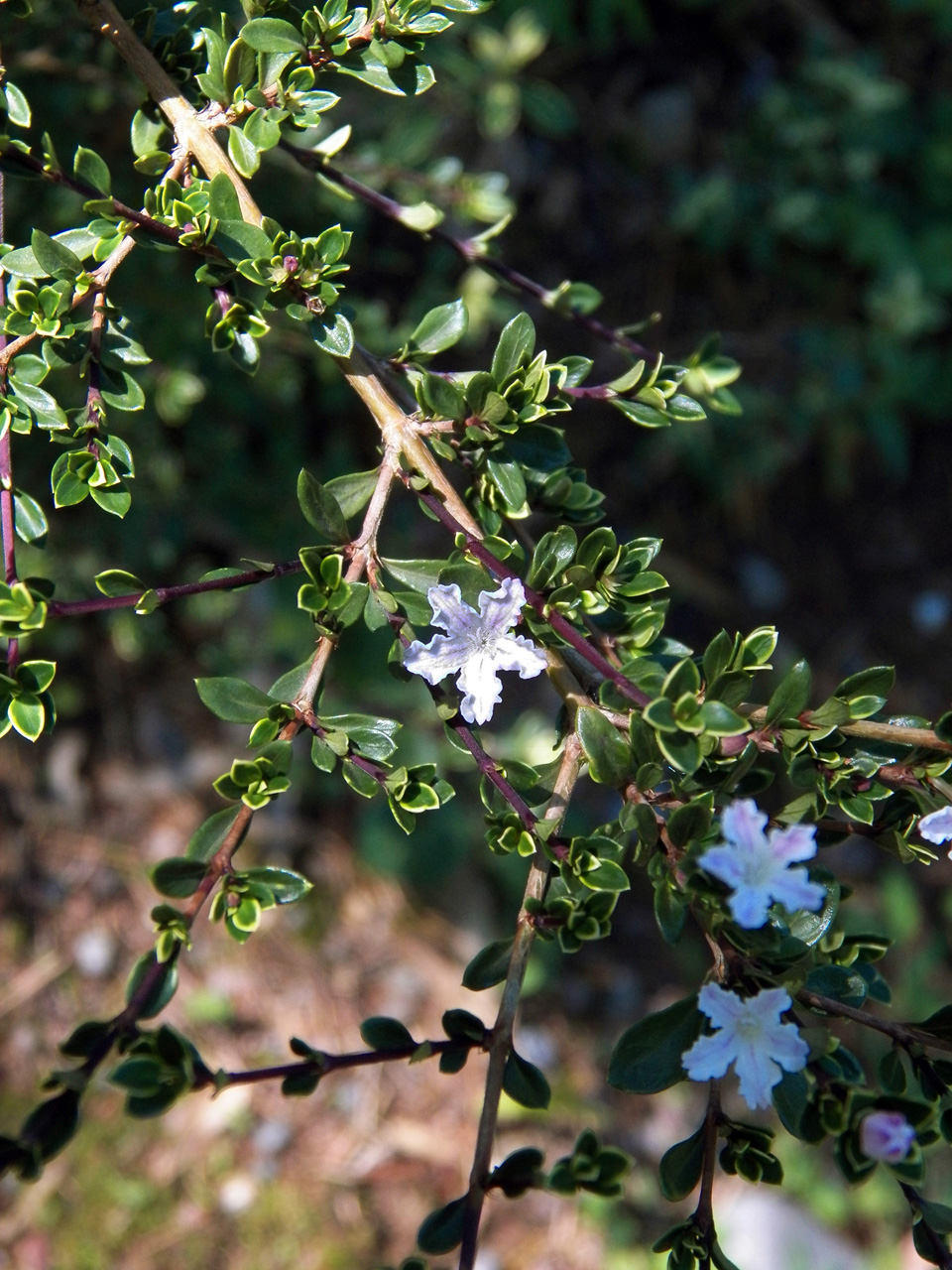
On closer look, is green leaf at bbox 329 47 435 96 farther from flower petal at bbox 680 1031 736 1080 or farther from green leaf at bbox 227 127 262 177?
flower petal at bbox 680 1031 736 1080

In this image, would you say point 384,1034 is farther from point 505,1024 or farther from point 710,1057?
point 710,1057

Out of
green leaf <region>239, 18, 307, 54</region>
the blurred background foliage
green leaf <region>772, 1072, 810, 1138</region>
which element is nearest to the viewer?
green leaf <region>772, 1072, 810, 1138</region>

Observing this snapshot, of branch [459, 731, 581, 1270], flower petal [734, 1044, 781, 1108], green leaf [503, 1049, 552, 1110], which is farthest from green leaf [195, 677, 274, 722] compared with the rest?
flower petal [734, 1044, 781, 1108]

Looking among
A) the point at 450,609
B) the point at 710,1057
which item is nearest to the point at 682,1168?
the point at 710,1057

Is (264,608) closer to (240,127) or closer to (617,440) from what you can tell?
(617,440)

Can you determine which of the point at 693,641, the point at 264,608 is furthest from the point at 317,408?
the point at 693,641

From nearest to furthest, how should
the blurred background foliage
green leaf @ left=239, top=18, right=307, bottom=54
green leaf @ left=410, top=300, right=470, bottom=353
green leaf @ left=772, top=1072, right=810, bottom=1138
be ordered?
green leaf @ left=772, top=1072, right=810, bottom=1138 < green leaf @ left=239, top=18, right=307, bottom=54 < green leaf @ left=410, top=300, right=470, bottom=353 < the blurred background foliage

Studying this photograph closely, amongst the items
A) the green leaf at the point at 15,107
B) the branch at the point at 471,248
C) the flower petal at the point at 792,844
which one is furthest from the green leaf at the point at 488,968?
the green leaf at the point at 15,107
